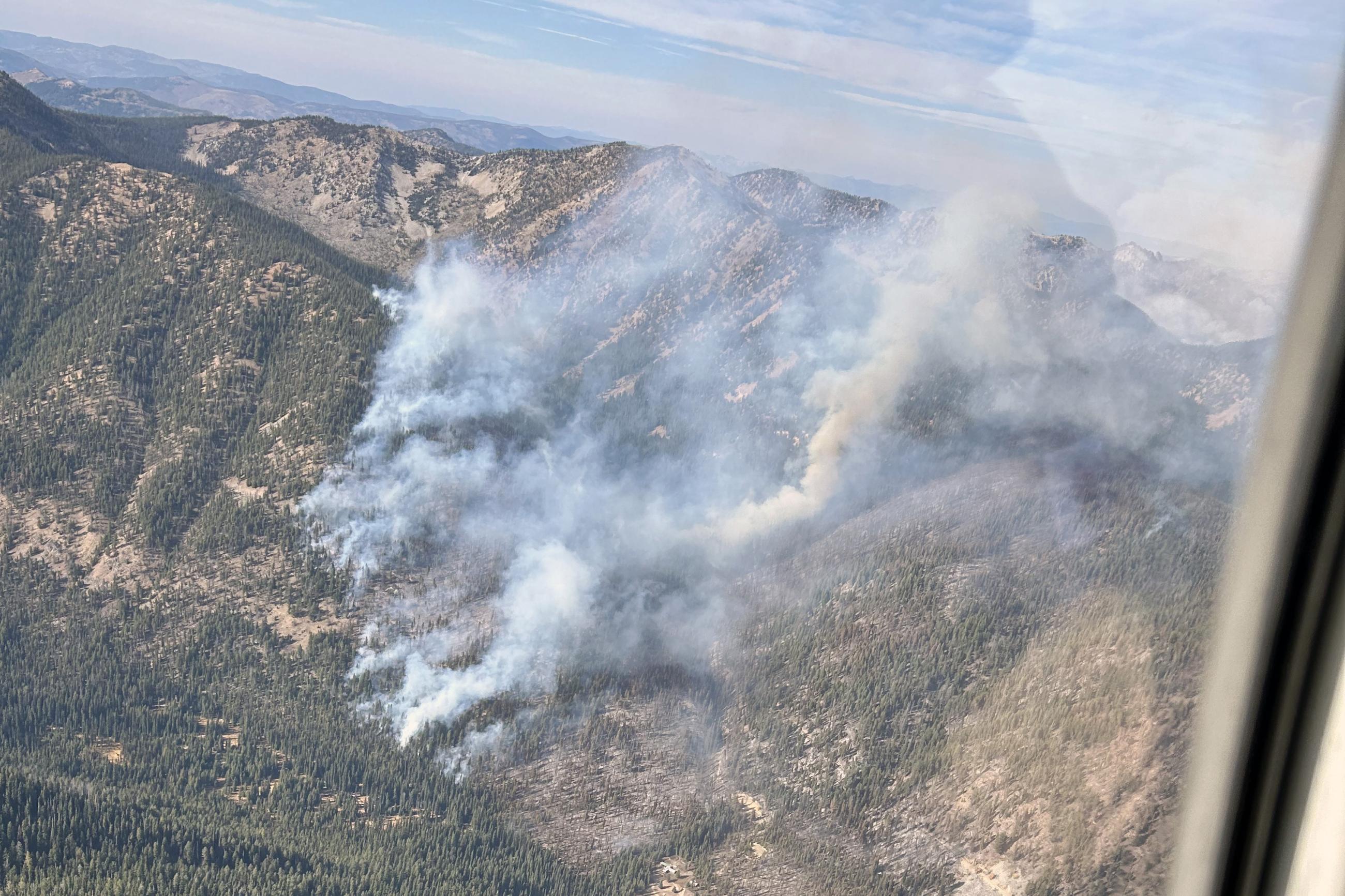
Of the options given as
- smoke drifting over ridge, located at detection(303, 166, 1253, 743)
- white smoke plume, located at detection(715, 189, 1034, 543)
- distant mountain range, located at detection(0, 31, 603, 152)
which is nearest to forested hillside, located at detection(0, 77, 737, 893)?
smoke drifting over ridge, located at detection(303, 166, 1253, 743)

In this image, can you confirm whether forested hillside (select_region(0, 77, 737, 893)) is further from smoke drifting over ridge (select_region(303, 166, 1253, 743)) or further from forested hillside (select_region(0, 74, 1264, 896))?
smoke drifting over ridge (select_region(303, 166, 1253, 743))

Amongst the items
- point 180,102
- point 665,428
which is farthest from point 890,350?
point 180,102

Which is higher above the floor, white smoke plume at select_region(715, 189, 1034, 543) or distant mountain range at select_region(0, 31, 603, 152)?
distant mountain range at select_region(0, 31, 603, 152)

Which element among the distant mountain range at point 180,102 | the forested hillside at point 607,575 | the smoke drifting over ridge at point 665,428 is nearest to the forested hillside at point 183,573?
the forested hillside at point 607,575

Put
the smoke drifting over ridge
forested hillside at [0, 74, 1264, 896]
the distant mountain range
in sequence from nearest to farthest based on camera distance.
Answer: forested hillside at [0, 74, 1264, 896]
the smoke drifting over ridge
the distant mountain range

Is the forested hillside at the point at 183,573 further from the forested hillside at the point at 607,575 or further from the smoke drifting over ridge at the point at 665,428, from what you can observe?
the smoke drifting over ridge at the point at 665,428

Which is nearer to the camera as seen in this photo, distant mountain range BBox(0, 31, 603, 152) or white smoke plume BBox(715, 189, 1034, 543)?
white smoke plume BBox(715, 189, 1034, 543)
